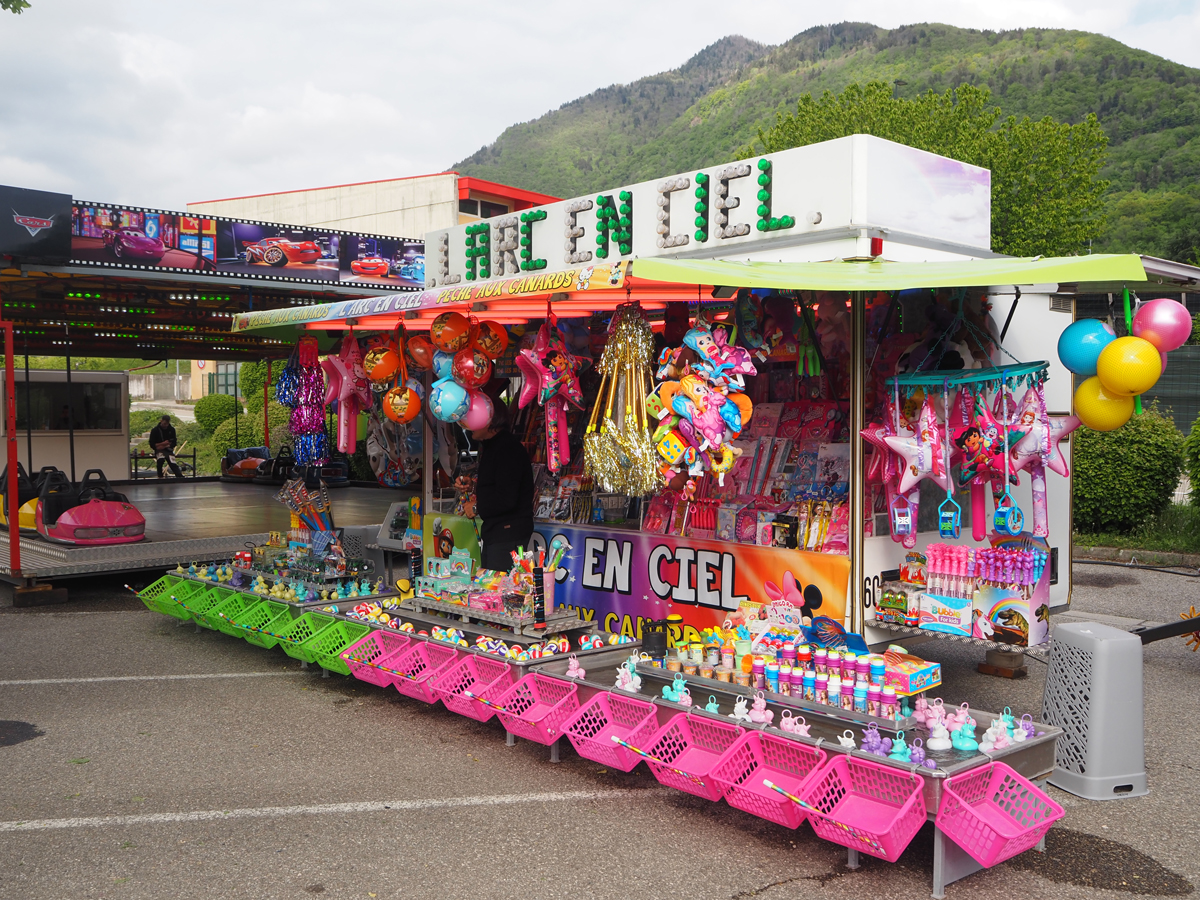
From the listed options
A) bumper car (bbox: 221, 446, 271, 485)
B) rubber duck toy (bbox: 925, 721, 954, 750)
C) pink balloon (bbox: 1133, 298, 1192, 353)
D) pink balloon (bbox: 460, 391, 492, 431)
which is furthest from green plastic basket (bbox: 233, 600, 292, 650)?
bumper car (bbox: 221, 446, 271, 485)

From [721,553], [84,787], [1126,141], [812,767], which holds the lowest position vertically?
[84,787]

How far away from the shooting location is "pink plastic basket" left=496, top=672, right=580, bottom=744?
504 cm

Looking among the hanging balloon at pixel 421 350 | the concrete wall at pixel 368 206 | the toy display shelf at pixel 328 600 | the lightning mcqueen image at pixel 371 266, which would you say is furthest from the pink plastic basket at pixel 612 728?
the concrete wall at pixel 368 206

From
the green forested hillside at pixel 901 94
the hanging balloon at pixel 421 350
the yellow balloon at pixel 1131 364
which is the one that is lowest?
the yellow balloon at pixel 1131 364

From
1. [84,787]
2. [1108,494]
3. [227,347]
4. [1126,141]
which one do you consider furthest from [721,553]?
[1126,141]

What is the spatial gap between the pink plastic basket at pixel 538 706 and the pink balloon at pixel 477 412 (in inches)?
81.4

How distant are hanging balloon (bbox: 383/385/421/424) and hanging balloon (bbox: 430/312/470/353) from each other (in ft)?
2.79

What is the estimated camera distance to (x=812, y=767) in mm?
4008

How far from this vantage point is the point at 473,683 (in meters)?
5.67

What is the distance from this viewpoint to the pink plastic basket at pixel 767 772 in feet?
13.0

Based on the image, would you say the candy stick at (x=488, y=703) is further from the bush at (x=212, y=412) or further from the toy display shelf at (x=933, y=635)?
the bush at (x=212, y=412)

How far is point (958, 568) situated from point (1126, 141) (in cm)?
5238

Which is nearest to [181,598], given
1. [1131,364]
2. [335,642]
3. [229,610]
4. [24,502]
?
[229,610]

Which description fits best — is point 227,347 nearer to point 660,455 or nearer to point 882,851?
point 660,455
